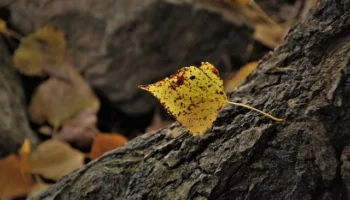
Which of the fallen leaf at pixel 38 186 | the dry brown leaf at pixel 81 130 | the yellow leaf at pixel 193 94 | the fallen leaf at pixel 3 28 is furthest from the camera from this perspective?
the fallen leaf at pixel 3 28

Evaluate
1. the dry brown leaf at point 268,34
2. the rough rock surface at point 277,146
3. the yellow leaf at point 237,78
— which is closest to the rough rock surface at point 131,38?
the dry brown leaf at point 268,34

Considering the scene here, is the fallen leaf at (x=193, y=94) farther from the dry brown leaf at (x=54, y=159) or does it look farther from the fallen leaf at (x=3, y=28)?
the fallen leaf at (x=3, y=28)

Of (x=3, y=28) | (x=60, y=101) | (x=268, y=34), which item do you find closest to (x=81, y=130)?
(x=60, y=101)

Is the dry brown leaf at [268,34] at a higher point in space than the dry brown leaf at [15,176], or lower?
lower

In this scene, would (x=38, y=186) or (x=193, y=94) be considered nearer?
(x=193, y=94)

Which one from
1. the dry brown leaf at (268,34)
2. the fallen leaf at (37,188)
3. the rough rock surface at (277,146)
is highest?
the fallen leaf at (37,188)

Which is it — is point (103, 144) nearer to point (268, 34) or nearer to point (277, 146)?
point (277, 146)

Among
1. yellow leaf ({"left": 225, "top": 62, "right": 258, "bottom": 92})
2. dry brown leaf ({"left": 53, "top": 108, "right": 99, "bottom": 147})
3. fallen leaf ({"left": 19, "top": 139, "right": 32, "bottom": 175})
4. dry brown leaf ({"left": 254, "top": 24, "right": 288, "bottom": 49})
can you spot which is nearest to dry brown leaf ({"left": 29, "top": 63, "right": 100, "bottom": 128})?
dry brown leaf ({"left": 53, "top": 108, "right": 99, "bottom": 147})
